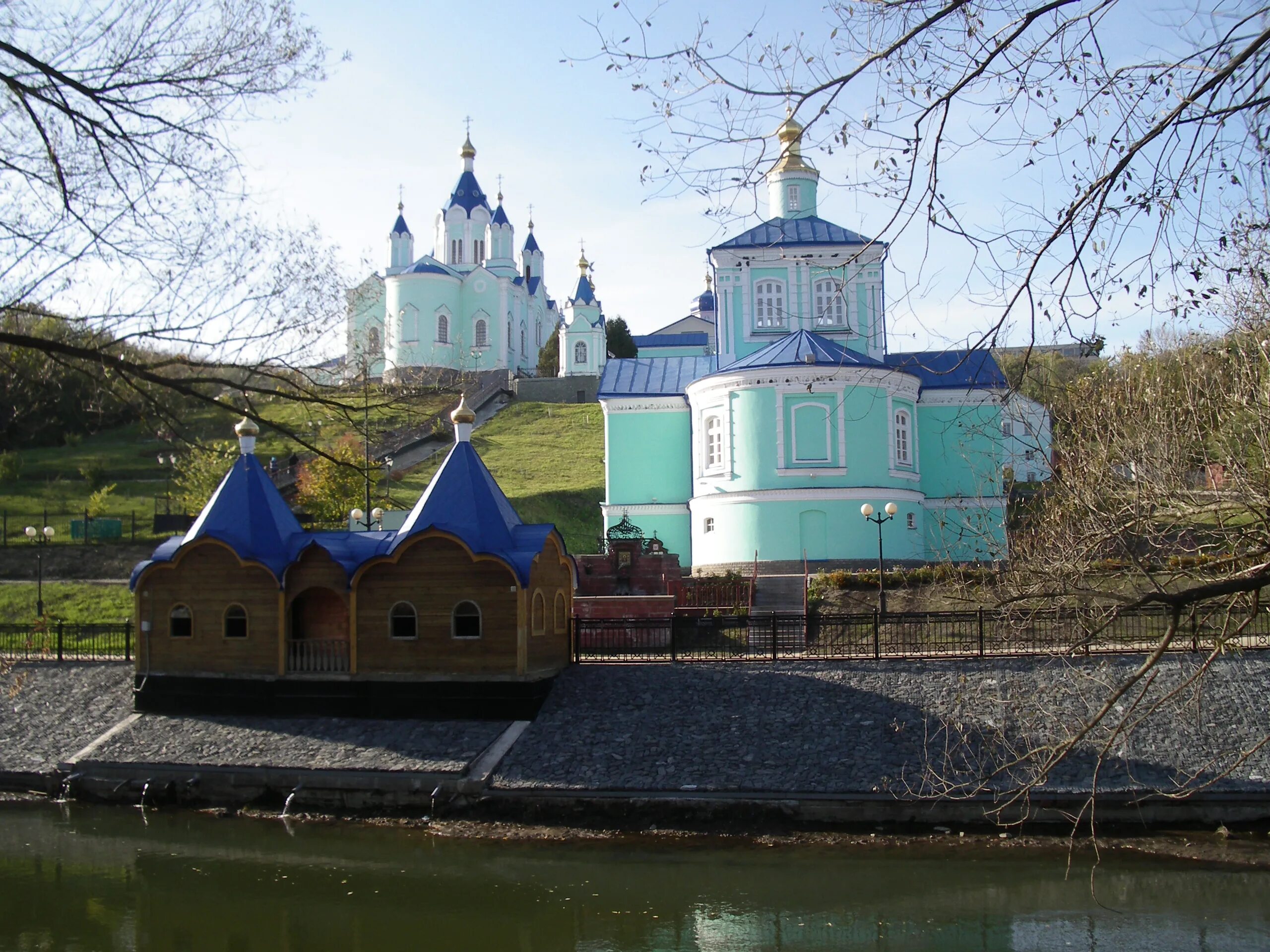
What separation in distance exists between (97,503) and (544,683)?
71.6 feet

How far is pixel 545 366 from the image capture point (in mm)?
68250

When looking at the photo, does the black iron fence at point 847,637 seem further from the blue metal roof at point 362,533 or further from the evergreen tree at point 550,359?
the evergreen tree at point 550,359

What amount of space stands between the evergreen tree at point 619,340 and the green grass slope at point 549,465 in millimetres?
9951

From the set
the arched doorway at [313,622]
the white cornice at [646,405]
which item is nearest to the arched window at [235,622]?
the arched doorway at [313,622]

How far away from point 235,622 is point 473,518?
14.1 ft

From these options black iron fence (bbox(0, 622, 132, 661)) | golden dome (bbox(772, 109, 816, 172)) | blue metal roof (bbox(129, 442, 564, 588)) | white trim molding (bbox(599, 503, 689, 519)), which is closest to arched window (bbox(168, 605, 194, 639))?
blue metal roof (bbox(129, 442, 564, 588))

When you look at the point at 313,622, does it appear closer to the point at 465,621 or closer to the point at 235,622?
the point at 235,622

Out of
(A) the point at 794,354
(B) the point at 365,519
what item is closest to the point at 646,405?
(A) the point at 794,354

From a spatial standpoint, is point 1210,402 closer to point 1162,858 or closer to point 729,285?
point 1162,858

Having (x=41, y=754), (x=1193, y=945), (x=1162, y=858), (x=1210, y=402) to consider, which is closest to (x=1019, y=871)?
(x=1162, y=858)

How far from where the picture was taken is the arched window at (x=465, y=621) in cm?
1786

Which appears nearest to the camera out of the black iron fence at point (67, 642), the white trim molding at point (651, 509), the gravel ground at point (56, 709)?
the gravel ground at point (56, 709)

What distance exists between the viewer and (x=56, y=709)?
19.2m

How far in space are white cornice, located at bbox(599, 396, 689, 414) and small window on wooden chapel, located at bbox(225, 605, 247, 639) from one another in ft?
44.0
